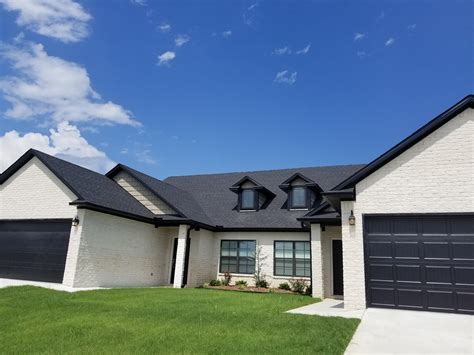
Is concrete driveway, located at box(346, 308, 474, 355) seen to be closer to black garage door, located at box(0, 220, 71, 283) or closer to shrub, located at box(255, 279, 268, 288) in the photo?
shrub, located at box(255, 279, 268, 288)

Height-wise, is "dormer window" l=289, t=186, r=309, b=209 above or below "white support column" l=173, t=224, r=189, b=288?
above

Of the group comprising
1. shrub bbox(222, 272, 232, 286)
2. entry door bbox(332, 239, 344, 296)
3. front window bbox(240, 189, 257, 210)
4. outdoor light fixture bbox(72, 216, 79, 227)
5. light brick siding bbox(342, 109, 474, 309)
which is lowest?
shrub bbox(222, 272, 232, 286)

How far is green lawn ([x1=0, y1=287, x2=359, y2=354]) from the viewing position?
19.4 ft

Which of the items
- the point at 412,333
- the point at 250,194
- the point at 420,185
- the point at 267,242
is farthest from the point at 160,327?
the point at 250,194

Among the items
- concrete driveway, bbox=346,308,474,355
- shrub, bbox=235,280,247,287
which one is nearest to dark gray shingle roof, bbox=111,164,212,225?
shrub, bbox=235,280,247,287

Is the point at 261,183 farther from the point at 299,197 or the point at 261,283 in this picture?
the point at 261,283

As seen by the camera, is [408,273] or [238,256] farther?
[238,256]

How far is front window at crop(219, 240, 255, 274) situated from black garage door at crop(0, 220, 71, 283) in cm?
818

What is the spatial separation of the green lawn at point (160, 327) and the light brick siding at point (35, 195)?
4.79 meters

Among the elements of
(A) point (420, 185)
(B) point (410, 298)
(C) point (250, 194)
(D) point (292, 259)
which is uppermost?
(C) point (250, 194)

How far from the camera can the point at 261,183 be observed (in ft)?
76.0

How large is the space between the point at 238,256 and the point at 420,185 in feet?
36.5

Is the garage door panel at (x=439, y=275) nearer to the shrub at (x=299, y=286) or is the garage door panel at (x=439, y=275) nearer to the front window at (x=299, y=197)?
the shrub at (x=299, y=286)

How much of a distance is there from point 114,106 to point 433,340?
46.2ft
